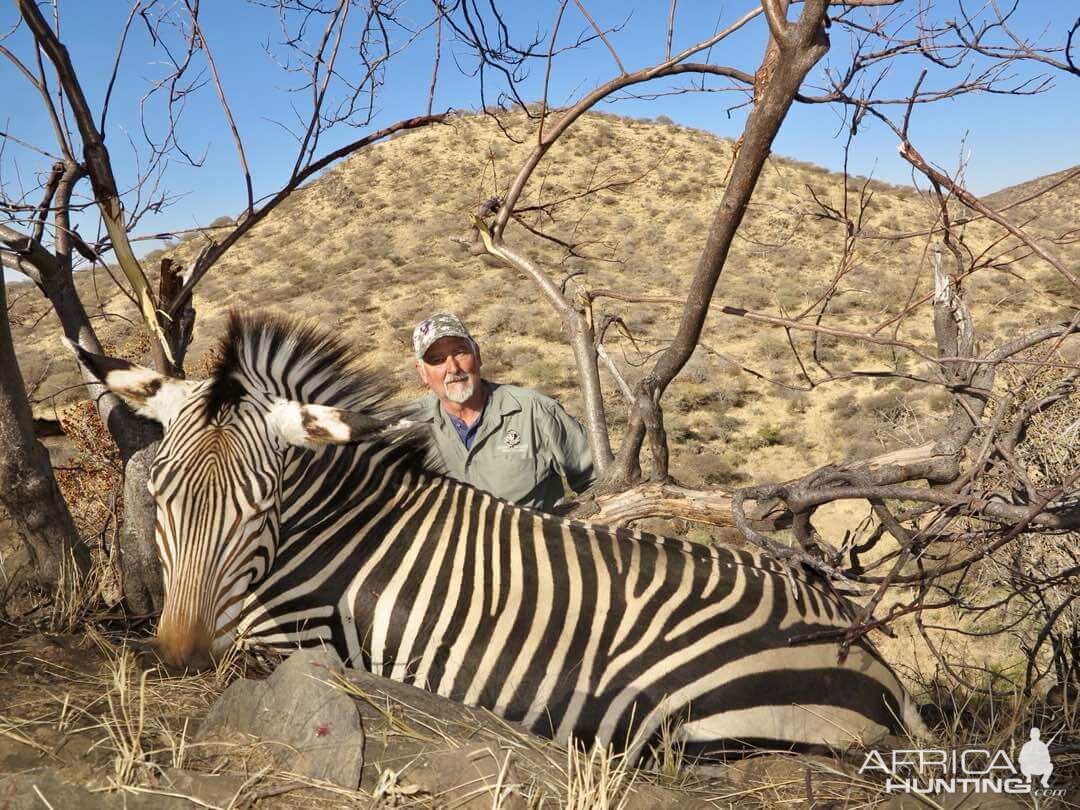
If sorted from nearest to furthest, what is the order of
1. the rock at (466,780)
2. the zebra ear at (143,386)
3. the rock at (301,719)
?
1. the rock at (466,780)
2. the rock at (301,719)
3. the zebra ear at (143,386)

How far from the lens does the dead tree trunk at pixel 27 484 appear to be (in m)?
3.89

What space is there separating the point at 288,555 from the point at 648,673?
1645 mm

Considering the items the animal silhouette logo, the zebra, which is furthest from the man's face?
the animal silhouette logo

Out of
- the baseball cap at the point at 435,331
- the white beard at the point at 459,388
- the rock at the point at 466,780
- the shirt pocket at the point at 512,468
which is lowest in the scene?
the rock at the point at 466,780

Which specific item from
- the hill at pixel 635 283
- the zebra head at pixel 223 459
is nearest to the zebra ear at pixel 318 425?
the zebra head at pixel 223 459

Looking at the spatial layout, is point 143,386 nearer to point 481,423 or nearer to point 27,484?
point 27,484

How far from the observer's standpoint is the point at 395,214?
39.5m

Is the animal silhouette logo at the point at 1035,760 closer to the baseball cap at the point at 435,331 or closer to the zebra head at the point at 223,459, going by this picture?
the zebra head at the point at 223,459

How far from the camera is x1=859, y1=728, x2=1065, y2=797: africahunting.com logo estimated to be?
2732 millimetres

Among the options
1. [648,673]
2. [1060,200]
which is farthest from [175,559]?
[1060,200]

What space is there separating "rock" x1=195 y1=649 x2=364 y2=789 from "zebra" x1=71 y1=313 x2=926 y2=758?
34cm

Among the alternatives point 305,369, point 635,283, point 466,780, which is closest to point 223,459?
point 305,369

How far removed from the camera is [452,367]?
207 inches

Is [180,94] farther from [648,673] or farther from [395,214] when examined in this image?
[395,214]
